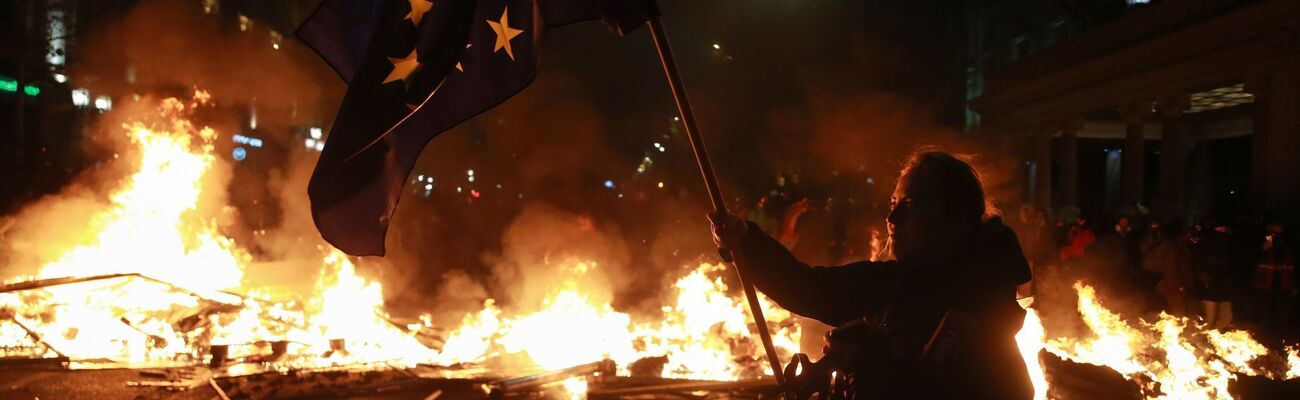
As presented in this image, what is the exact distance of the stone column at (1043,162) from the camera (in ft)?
67.6

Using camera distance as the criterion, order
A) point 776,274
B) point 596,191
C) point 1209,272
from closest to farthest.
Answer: point 776,274
point 1209,272
point 596,191

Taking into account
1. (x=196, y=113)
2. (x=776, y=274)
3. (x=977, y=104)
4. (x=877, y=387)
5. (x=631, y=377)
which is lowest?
(x=631, y=377)

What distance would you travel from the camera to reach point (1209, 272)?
8383mm

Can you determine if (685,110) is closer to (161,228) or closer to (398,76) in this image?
(398,76)

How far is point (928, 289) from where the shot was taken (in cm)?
190

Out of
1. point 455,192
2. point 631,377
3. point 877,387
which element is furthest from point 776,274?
point 455,192

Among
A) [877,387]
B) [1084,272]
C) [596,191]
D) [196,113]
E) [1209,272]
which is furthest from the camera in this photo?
[596,191]

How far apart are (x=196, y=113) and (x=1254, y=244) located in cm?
1576

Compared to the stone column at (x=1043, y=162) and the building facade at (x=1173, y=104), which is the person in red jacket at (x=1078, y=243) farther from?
the stone column at (x=1043, y=162)

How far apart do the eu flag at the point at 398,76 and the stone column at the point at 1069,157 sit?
19.8 meters

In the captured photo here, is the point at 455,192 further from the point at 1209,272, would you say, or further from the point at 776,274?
the point at 776,274

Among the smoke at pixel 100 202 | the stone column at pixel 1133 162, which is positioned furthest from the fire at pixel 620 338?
the stone column at pixel 1133 162

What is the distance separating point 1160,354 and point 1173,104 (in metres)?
12.2

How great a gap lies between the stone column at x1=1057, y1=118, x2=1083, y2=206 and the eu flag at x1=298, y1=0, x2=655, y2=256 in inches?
780
